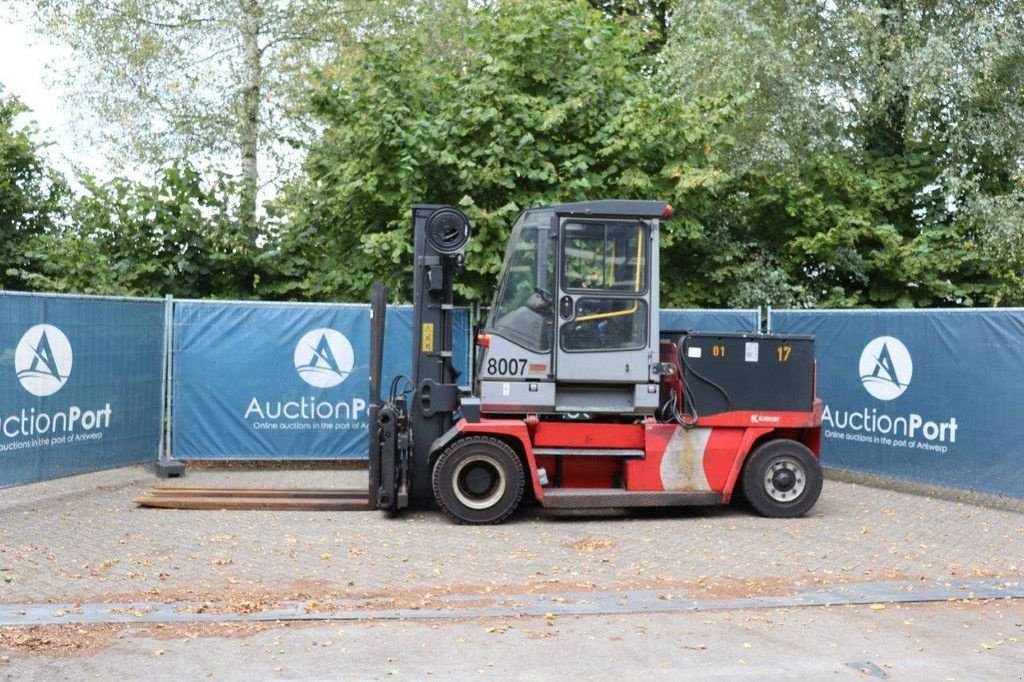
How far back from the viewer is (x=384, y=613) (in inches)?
304

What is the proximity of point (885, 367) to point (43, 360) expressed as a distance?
10.0 metres

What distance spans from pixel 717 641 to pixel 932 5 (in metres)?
16.4

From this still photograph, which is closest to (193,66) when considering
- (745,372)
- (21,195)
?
(21,195)

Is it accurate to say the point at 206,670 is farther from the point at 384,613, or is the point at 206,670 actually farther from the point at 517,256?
the point at 517,256

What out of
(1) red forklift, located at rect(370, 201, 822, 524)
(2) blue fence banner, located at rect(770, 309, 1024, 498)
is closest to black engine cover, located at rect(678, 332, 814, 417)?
(1) red forklift, located at rect(370, 201, 822, 524)

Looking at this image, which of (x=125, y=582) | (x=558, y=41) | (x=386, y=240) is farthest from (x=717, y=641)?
(x=558, y=41)

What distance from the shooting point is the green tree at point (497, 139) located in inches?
675

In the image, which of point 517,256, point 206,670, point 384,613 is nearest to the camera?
point 206,670

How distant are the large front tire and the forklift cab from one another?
0.48 metres

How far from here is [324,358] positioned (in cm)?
1527

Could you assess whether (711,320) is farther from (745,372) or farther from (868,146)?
(868,146)

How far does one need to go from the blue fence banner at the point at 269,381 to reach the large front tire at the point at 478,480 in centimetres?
419

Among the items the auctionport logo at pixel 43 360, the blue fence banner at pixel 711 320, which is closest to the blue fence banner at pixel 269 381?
the auctionport logo at pixel 43 360

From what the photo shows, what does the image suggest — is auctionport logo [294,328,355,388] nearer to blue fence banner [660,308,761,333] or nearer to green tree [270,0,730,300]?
green tree [270,0,730,300]
